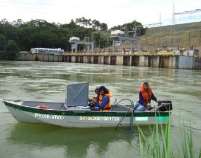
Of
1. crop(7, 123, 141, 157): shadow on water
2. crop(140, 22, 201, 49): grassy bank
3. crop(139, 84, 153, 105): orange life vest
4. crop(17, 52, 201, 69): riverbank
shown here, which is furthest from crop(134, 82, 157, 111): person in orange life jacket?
crop(140, 22, 201, 49): grassy bank

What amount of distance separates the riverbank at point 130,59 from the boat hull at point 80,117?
57082 mm

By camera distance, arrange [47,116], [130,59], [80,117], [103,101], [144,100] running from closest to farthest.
Result: [47,116] → [80,117] → [103,101] → [144,100] → [130,59]

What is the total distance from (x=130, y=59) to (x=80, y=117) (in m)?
72.3

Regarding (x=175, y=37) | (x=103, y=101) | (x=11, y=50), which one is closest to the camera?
(x=103, y=101)

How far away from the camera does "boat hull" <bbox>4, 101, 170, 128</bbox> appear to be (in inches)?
519

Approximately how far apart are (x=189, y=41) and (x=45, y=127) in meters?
87.9

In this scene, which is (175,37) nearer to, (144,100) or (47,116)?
(144,100)

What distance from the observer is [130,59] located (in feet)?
280

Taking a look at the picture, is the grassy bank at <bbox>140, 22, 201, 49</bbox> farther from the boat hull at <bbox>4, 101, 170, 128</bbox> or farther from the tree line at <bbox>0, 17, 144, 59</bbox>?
the boat hull at <bbox>4, 101, 170, 128</bbox>

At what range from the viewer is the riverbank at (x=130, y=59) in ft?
229

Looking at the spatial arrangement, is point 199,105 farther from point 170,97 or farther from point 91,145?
point 91,145

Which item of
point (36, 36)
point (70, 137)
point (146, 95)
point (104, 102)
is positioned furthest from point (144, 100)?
point (36, 36)

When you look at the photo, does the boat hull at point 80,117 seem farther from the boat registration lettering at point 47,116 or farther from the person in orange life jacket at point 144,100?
the person in orange life jacket at point 144,100

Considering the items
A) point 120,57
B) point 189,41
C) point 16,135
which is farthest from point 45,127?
point 189,41
